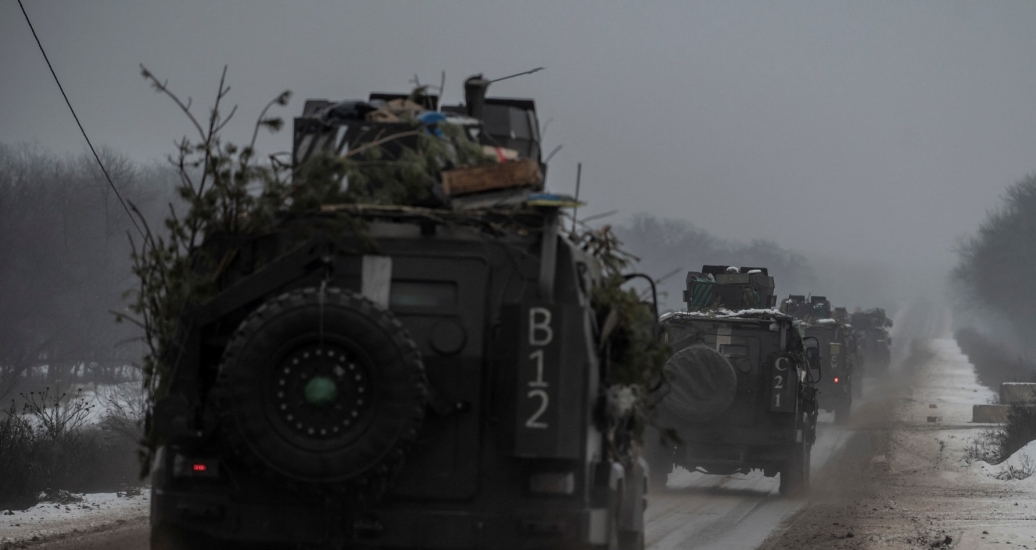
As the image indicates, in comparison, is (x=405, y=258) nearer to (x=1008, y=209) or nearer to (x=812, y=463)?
(x=812, y=463)

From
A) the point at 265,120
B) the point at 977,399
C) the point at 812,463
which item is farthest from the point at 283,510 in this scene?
the point at 977,399

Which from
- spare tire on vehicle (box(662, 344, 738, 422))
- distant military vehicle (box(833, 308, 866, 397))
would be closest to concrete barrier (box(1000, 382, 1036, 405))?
distant military vehicle (box(833, 308, 866, 397))

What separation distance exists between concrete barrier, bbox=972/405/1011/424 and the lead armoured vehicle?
27.8m

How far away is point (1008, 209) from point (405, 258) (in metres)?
87.3

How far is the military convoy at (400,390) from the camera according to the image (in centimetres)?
595

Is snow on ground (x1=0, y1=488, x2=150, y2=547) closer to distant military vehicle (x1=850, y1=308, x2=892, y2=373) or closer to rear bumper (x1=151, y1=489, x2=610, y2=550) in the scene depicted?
rear bumper (x1=151, y1=489, x2=610, y2=550)

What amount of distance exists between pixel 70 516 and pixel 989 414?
25.9 m

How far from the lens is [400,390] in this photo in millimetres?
5918

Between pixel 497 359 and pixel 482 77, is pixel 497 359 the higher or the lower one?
the lower one

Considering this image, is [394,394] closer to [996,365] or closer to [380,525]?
[380,525]

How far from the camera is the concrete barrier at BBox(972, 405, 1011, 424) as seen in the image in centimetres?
3209

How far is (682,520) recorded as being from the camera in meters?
14.7

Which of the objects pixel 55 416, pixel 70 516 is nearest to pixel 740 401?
pixel 70 516

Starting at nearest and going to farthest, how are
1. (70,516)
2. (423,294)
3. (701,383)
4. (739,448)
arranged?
(423,294) < (70,516) < (701,383) < (739,448)
